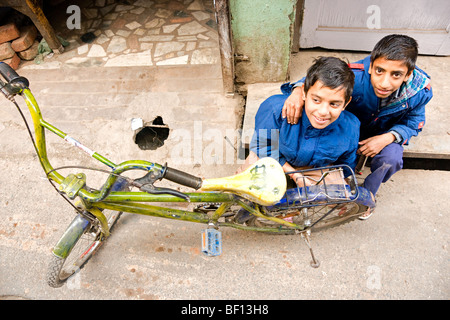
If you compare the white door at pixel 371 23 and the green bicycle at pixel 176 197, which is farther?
the white door at pixel 371 23

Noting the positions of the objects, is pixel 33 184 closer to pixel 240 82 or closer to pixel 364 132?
pixel 240 82

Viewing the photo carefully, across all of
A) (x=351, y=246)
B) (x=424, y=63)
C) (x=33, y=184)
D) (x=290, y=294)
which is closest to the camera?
(x=290, y=294)

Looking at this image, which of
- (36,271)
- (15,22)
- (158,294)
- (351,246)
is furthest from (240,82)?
(15,22)

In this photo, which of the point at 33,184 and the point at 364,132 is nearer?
the point at 364,132

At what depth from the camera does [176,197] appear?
1723 millimetres

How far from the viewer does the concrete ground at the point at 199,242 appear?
232 centimetres

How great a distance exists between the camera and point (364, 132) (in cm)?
252

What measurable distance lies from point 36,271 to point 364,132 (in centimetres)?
290

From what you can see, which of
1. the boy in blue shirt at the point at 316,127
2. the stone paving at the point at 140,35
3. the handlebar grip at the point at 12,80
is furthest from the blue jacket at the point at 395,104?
the stone paving at the point at 140,35

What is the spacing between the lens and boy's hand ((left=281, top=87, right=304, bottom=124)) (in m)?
1.95

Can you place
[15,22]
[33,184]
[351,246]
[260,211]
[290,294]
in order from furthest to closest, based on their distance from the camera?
[15,22] → [33,184] → [351,246] → [290,294] → [260,211]

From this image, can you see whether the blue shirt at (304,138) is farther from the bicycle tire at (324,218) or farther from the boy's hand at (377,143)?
the bicycle tire at (324,218)

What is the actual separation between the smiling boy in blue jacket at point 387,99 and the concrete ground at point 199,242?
60 centimetres

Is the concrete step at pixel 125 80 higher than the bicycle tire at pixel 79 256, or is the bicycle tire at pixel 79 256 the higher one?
the concrete step at pixel 125 80
